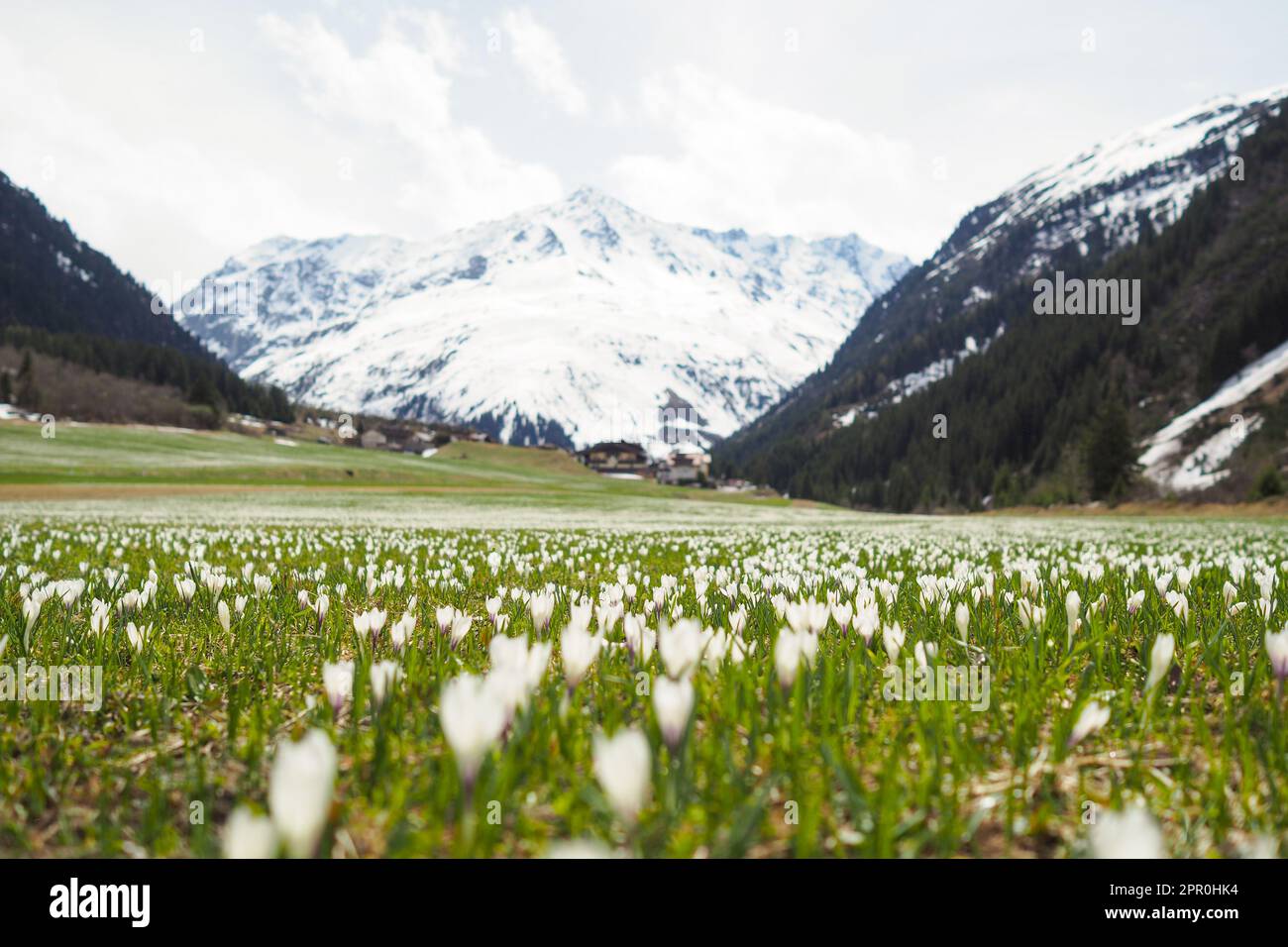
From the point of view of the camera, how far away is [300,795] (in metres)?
1.23

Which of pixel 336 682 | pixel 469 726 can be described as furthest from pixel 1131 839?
pixel 336 682

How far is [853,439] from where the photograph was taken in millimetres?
Answer: 191750

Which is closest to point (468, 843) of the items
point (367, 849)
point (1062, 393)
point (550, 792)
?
point (367, 849)

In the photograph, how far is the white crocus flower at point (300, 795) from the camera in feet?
4.00

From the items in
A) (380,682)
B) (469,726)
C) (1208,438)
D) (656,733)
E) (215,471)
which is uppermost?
A: (1208,438)

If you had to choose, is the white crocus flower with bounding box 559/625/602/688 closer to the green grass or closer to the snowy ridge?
the green grass

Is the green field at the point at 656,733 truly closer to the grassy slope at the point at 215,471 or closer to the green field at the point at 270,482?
the green field at the point at 270,482
